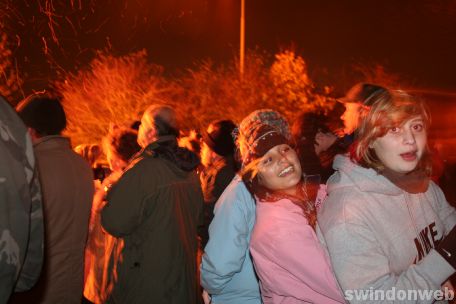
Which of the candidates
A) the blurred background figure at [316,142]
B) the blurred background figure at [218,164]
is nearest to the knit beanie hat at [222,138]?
the blurred background figure at [218,164]

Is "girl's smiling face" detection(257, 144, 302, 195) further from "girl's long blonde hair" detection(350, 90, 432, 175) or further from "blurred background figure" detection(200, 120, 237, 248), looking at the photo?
"blurred background figure" detection(200, 120, 237, 248)

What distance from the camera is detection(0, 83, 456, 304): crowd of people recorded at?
1923mm

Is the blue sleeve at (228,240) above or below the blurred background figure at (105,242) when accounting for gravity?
above

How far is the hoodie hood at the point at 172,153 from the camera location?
3316mm

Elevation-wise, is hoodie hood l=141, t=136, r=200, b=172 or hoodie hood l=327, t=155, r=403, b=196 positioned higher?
hoodie hood l=327, t=155, r=403, b=196

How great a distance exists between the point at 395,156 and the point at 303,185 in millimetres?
652

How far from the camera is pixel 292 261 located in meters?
2.12

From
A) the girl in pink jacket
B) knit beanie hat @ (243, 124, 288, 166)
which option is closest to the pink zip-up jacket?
the girl in pink jacket

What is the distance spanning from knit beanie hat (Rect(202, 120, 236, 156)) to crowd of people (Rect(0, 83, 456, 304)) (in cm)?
94

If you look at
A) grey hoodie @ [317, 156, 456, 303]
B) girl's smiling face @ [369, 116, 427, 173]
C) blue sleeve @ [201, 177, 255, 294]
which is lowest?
blue sleeve @ [201, 177, 255, 294]

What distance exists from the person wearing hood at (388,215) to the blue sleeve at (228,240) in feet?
1.51

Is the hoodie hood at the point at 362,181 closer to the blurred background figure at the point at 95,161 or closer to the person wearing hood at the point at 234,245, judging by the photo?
the person wearing hood at the point at 234,245

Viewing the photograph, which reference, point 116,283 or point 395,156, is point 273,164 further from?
point 116,283

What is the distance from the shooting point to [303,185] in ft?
8.80
